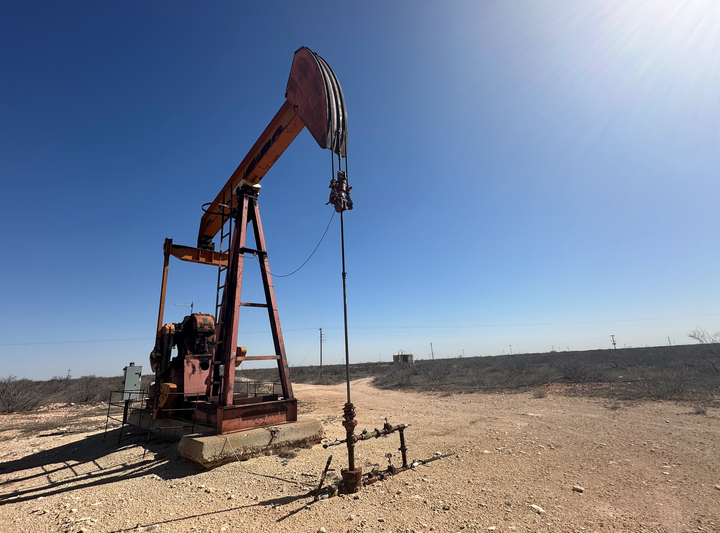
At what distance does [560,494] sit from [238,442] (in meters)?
4.24

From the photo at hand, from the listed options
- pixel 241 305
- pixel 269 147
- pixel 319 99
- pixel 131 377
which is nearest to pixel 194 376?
pixel 241 305

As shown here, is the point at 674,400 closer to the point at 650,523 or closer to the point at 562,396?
the point at 562,396

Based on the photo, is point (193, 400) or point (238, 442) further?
point (193, 400)

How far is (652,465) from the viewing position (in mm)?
4566

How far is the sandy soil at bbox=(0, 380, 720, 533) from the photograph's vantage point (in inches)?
130

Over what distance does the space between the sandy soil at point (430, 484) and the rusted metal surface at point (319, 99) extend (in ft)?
15.1

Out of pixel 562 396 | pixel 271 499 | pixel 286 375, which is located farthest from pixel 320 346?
pixel 271 499

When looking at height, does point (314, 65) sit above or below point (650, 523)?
above

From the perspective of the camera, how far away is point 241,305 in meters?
6.44

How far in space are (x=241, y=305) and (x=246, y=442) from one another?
7.44 feet

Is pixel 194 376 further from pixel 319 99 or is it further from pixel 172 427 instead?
pixel 319 99

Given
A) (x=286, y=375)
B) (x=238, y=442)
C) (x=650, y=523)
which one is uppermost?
(x=286, y=375)

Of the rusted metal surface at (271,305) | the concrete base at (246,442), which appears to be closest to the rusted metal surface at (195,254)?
the rusted metal surface at (271,305)

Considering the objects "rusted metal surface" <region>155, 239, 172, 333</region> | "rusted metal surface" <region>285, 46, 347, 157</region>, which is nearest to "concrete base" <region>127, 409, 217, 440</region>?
"rusted metal surface" <region>155, 239, 172, 333</region>
